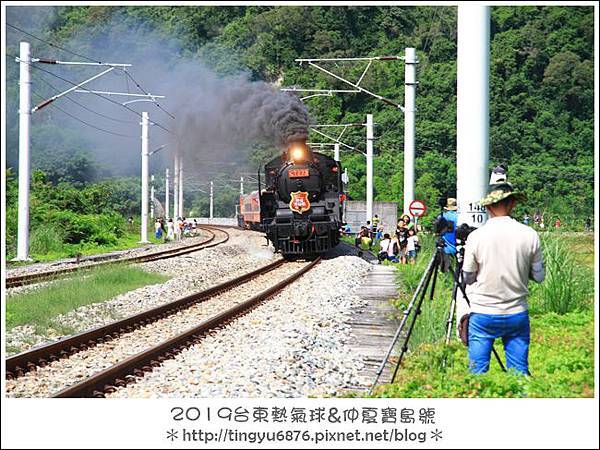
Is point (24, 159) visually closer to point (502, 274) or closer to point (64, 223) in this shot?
point (64, 223)

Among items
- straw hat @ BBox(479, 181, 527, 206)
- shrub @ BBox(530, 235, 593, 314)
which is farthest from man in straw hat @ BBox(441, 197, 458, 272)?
shrub @ BBox(530, 235, 593, 314)

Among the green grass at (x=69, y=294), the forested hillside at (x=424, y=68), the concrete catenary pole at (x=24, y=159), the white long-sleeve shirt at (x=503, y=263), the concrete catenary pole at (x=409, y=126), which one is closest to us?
the white long-sleeve shirt at (x=503, y=263)

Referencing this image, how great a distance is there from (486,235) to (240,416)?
219cm

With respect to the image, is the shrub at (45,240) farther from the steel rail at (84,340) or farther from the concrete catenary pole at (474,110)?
the concrete catenary pole at (474,110)

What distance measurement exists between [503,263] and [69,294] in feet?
32.1

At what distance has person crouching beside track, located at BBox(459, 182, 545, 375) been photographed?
5.66 m

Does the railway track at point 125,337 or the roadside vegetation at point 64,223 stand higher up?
the roadside vegetation at point 64,223

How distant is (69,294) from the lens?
13.7m

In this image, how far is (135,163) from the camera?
70.6 meters

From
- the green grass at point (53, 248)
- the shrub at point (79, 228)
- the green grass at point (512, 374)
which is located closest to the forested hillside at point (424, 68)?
the shrub at point (79, 228)

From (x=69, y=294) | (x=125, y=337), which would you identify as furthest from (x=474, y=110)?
(x=69, y=294)

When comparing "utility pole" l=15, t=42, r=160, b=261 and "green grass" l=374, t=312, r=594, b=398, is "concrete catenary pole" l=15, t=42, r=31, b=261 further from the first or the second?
"green grass" l=374, t=312, r=594, b=398

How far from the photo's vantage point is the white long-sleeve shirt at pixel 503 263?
223 inches

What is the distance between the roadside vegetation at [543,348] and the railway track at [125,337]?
262cm
